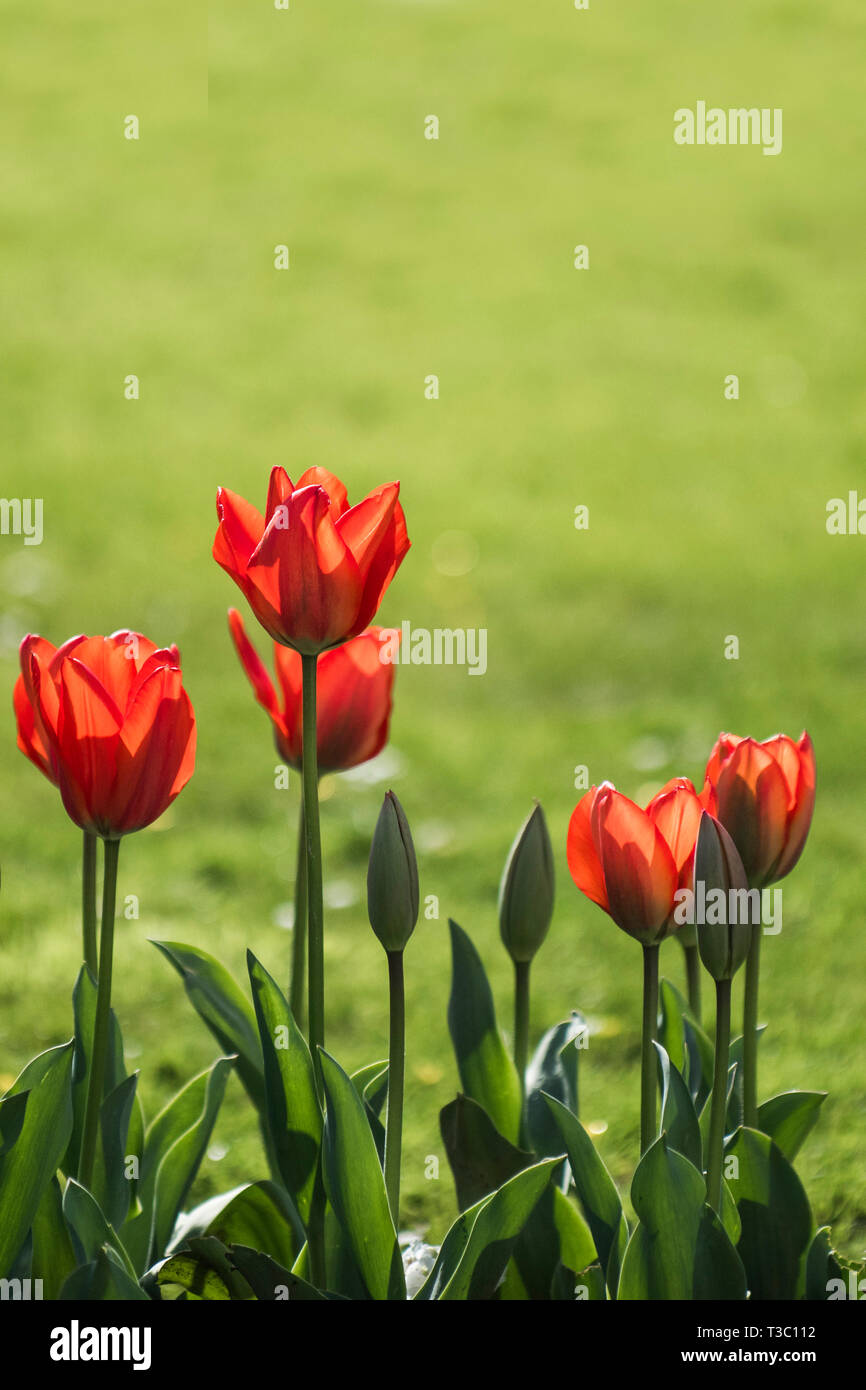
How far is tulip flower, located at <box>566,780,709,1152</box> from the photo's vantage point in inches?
67.9

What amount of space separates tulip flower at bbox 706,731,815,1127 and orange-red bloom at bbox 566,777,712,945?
0.16 feet

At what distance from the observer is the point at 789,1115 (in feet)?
6.66

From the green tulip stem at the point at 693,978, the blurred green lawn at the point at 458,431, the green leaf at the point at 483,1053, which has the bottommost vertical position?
the green leaf at the point at 483,1053

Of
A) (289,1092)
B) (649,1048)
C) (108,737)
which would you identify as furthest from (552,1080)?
(108,737)

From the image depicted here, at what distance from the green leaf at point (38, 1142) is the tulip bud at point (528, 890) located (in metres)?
0.61

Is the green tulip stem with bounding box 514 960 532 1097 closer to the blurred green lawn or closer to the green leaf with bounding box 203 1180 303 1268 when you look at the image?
the green leaf with bounding box 203 1180 303 1268

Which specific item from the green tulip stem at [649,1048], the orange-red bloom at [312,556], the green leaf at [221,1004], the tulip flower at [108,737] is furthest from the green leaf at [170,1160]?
the orange-red bloom at [312,556]

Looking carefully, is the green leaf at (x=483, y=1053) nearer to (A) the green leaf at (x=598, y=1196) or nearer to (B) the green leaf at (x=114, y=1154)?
(A) the green leaf at (x=598, y=1196)

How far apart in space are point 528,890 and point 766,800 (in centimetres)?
38

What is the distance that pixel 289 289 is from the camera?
997cm

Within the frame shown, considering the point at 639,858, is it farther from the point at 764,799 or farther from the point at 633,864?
the point at 764,799

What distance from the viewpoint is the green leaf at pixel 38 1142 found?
70.6 inches
